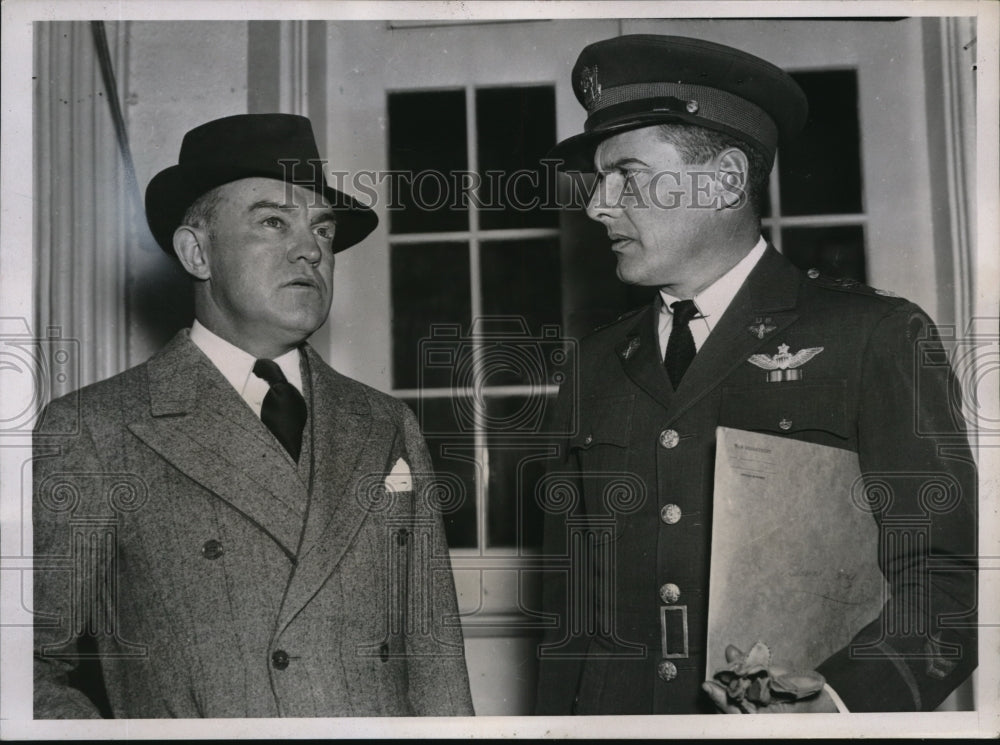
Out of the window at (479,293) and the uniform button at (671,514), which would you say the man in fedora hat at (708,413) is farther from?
the window at (479,293)

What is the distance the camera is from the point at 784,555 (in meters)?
2.19

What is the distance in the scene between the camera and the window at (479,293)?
2395mm

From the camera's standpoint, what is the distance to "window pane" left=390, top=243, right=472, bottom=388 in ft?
7.93

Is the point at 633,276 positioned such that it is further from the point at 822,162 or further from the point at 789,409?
the point at 822,162

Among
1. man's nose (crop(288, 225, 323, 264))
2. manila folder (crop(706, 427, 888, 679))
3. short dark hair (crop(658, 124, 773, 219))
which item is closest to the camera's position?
manila folder (crop(706, 427, 888, 679))

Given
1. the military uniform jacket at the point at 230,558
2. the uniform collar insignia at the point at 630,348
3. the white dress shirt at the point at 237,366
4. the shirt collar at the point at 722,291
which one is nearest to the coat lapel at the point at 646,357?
the uniform collar insignia at the point at 630,348

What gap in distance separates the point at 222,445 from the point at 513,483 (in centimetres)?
60

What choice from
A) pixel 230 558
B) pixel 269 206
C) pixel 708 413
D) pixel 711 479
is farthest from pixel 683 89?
pixel 230 558

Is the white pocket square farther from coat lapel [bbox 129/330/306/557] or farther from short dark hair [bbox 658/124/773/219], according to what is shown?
short dark hair [bbox 658/124/773/219]

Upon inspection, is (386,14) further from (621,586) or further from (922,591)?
(922,591)

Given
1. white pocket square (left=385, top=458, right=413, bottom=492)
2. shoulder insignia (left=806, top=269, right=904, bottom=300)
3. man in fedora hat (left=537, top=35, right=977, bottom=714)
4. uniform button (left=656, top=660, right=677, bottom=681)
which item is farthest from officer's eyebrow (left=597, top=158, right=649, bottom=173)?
uniform button (left=656, top=660, right=677, bottom=681)

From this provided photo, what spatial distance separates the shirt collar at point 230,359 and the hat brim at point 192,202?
0.72ft

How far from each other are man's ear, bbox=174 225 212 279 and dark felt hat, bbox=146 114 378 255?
0.02m

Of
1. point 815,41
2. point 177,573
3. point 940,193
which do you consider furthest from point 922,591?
point 177,573
